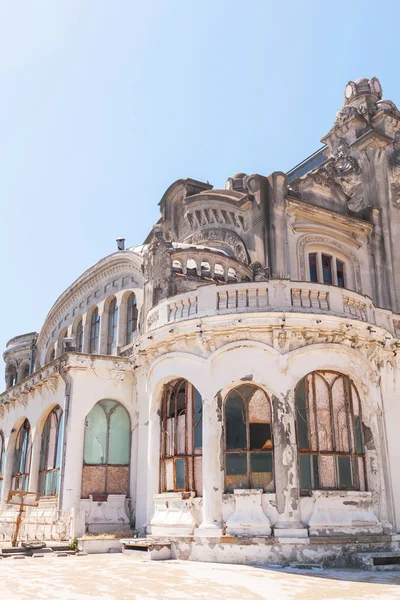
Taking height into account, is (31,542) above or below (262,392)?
below

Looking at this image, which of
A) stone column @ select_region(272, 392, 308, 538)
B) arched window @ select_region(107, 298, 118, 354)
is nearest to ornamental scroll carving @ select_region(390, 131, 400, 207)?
arched window @ select_region(107, 298, 118, 354)

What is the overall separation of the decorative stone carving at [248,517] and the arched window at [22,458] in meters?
11.3

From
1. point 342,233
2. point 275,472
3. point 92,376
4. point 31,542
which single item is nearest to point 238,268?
point 342,233

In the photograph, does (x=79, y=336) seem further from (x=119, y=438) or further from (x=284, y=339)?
(x=284, y=339)

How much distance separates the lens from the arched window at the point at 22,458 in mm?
25516

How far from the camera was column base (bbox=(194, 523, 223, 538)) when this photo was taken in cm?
1644

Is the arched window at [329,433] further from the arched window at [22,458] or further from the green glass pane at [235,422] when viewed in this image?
the arched window at [22,458]

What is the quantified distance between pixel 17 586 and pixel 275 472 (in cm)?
703

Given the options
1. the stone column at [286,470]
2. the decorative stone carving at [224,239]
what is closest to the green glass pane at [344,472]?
the stone column at [286,470]

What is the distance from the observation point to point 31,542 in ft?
64.2

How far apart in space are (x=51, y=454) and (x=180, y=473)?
6.99 metres

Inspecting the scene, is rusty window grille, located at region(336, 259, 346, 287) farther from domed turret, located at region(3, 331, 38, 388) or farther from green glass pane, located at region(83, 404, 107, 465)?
domed turret, located at region(3, 331, 38, 388)

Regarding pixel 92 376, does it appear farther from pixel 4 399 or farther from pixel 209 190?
pixel 209 190

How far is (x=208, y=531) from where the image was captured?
1656 cm
